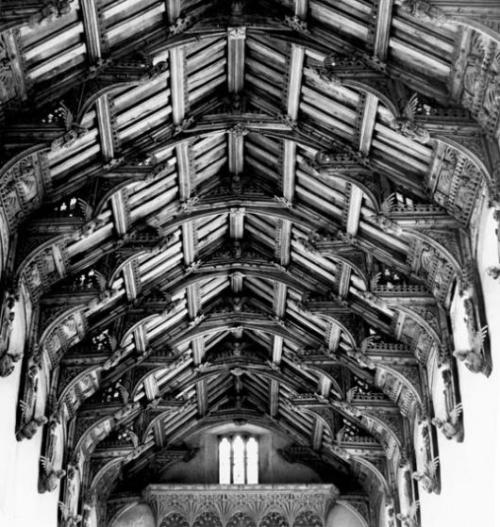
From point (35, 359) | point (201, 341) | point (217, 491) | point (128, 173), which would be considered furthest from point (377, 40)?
point (217, 491)

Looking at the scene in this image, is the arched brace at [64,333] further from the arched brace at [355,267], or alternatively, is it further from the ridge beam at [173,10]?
A: the ridge beam at [173,10]

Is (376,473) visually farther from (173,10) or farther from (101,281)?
(173,10)

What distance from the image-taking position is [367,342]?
26.2m

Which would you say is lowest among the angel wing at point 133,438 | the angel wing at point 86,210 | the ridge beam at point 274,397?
the angel wing at point 133,438

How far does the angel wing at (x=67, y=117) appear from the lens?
19094mm

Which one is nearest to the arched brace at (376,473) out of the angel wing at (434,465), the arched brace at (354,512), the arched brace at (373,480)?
the arched brace at (373,480)

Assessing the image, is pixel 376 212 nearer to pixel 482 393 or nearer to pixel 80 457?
pixel 482 393

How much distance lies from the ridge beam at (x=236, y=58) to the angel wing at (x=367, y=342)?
716 cm

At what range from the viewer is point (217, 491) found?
33.6 meters

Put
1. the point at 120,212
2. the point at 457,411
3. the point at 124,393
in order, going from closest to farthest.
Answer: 1. the point at 457,411
2. the point at 120,212
3. the point at 124,393

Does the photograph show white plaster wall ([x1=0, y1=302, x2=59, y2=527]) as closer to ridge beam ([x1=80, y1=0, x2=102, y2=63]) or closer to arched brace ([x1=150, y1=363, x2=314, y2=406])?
ridge beam ([x1=80, y1=0, x2=102, y2=63])

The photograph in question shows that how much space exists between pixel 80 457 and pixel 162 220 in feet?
26.9

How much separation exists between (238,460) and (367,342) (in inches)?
408

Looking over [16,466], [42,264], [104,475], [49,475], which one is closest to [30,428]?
[16,466]
